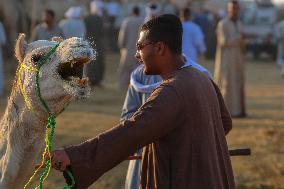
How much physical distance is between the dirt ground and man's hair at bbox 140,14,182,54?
16.1 feet

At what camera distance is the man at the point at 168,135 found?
3.62 metres

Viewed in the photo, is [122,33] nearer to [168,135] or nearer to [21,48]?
[21,48]

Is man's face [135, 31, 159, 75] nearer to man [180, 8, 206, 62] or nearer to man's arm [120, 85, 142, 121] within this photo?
man's arm [120, 85, 142, 121]

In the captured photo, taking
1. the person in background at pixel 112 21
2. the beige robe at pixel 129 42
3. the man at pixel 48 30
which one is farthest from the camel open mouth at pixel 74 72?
the person in background at pixel 112 21

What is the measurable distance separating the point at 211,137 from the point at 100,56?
14772 millimetres

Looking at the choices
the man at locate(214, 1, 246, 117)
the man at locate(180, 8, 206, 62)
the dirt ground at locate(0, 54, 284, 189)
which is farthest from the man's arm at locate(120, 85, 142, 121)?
the man at locate(214, 1, 246, 117)

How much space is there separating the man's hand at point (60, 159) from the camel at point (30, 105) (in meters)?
0.31

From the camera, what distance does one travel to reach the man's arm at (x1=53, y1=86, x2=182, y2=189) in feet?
11.8

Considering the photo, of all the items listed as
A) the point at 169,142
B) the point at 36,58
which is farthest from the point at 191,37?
the point at 169,142

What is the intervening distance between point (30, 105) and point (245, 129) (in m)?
8.86

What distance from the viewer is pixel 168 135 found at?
12.2 ft

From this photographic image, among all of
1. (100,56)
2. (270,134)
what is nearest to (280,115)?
(270,134)

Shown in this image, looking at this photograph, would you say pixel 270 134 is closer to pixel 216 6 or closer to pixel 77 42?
pixel 77 42

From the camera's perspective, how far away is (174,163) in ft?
12.1
